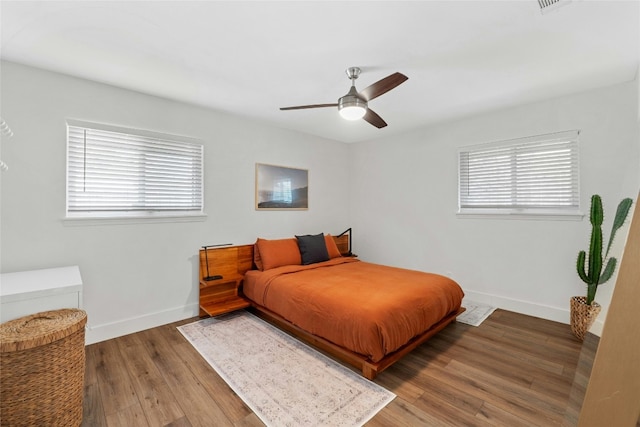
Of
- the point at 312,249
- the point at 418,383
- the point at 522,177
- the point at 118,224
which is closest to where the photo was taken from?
the point at 418,383

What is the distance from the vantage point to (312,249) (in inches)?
155

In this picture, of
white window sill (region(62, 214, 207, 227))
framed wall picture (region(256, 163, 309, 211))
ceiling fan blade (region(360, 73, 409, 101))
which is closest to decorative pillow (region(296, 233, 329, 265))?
framed wall picture (region(256, 163, 309, 211))

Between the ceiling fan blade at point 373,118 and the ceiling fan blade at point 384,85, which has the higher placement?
the ceiling fan blade at point 384,85

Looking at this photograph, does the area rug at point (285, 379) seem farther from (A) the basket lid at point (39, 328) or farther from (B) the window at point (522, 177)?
(B) the window at point (522, 177)

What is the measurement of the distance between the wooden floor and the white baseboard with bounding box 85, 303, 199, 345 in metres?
0.09

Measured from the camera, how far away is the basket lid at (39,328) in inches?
57.4

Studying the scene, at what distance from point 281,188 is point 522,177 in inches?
126

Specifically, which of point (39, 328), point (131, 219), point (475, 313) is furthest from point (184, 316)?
point (475, 313)

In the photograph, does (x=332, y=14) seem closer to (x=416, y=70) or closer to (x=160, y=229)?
(x=416, y=70)

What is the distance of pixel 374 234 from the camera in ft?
16.5

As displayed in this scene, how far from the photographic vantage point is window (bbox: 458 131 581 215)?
315 centimetres

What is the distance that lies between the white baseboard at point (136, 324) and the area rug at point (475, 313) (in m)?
3.19

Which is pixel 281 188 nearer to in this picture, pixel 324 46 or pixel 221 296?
pixel 221 296

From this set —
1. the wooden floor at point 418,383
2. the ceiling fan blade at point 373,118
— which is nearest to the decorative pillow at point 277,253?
the wooden floor at point 418,383
